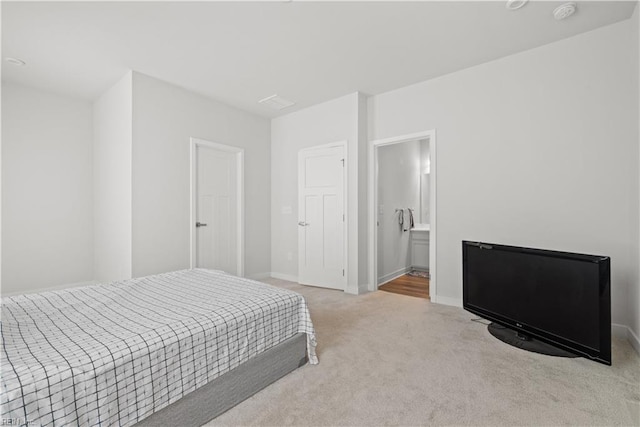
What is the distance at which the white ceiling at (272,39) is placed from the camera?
2402mm

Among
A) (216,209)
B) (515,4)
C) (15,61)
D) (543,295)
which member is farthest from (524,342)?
(15,61)

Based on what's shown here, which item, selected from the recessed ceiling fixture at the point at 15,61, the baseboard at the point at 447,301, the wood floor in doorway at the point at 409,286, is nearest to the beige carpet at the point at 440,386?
the baseboard at the point at 447,301

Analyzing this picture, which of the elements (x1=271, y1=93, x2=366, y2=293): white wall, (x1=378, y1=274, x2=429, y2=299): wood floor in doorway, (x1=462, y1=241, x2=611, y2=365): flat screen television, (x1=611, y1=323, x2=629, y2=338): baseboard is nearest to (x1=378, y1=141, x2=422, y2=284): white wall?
(x1=378, y1=274, x2=429, y2=299): wood floor in doorway

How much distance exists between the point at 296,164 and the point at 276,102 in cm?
97

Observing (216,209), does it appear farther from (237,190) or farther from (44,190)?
(44,190)

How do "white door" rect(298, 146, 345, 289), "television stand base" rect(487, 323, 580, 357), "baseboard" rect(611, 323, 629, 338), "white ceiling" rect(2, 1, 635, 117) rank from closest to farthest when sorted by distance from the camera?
"television stand base" rect(487, 323, 580, 357) → "white ceiling" rect(2, 1, 635, 117) → "baseboard" rect(611, 323, 629, 338) → "white door" rect(298, 146, 345, 289)

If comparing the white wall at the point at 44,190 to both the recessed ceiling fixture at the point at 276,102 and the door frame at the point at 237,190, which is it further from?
the recessed ceiling fixture at the point at 276,102

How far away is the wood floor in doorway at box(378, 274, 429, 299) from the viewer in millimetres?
4098

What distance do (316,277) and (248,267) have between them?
Result: 1.12m

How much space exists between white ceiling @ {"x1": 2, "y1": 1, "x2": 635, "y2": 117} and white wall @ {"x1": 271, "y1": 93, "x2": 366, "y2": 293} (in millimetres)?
575

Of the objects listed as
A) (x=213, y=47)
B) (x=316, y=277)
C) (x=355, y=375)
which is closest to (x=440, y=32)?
(x=213, y=47)

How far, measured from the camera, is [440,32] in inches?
107

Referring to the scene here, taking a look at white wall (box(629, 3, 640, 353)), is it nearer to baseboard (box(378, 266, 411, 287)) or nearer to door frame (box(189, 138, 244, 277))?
baseboard (box(378, 266, 411, 287))

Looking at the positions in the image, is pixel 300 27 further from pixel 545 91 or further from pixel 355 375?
pixel 355 375
